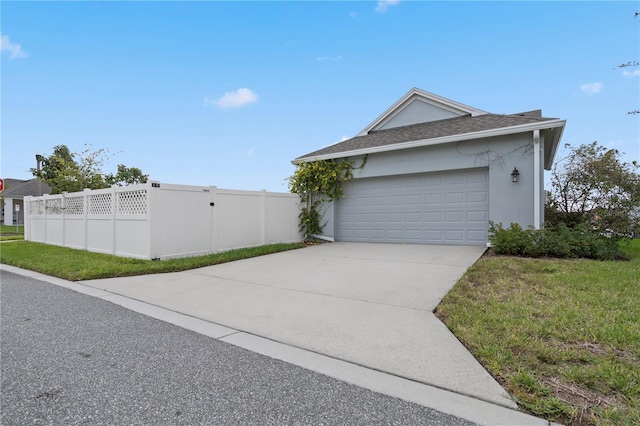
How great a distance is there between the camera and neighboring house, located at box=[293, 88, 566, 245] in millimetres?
8234

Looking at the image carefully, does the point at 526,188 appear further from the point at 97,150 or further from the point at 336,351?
the point at 97,150

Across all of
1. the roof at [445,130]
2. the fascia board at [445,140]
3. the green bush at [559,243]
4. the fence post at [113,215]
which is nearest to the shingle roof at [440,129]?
the roof at [445,130]

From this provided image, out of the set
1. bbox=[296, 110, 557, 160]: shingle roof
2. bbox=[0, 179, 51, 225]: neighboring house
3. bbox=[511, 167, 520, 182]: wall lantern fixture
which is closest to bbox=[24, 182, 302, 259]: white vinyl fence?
bbox=[296, 110, 557, 160]: shingle roof

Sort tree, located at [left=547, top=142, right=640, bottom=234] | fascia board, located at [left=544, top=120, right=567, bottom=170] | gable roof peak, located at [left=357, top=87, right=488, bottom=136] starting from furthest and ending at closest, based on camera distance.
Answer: gable roof peak, located at [left=357, top=87, right=488, bottom=136] → fascia board, located at [left=544, top=120, right=567, bottom=170] → tree, located at [left=547, top=142, right=640, bottom=234]

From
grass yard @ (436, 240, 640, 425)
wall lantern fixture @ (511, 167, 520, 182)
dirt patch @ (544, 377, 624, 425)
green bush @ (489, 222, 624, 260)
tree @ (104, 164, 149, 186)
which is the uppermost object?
tree @ (104, 164, 149, 186)

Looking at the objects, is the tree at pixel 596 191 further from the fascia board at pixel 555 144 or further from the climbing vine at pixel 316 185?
the climbing vine at pixel 316 185

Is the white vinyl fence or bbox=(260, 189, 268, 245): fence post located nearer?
the white vinyl fence

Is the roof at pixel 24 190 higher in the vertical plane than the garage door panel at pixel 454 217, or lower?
higher

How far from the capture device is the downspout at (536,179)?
7.81 metres

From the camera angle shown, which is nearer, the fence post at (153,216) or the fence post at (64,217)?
the fence post at (153,216)

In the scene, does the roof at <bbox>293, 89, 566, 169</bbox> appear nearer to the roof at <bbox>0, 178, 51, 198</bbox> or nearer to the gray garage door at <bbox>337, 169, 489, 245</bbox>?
the gray garage door at <bbox>337, 169, 489, 245</bbox>

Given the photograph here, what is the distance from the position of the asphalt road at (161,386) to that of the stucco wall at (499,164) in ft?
25.7

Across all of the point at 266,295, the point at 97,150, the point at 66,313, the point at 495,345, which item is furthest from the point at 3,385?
the point at 97,150

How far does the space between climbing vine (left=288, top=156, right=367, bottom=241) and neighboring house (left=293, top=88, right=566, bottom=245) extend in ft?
0.94
